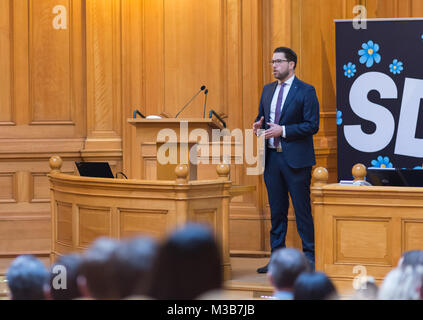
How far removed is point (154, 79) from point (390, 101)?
2280 millimetres

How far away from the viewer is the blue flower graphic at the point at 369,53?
5.98 metres

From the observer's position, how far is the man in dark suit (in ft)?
16.6

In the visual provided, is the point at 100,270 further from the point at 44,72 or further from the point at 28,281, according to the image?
the point at 44,72

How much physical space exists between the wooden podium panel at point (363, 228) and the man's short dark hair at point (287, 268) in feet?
9.20

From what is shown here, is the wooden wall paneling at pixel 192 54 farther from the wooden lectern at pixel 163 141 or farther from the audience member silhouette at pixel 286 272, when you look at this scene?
the audience member silhouette at pixel 286 272

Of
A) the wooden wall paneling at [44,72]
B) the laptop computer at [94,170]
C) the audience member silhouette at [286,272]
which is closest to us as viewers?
the audience member silhouette at [286,272]

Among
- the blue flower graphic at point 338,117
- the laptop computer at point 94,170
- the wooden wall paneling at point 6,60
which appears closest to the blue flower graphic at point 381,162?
the blue flower graphic at point 338,117

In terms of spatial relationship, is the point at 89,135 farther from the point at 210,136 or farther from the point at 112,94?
the point at 210,136

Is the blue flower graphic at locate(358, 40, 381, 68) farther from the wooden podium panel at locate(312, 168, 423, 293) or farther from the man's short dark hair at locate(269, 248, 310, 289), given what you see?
the man's short dark hair at locate(269, 248, 310, 289)

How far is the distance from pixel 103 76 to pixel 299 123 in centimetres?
247

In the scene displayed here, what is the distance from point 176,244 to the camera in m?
1.05

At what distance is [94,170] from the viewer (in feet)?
17.0
